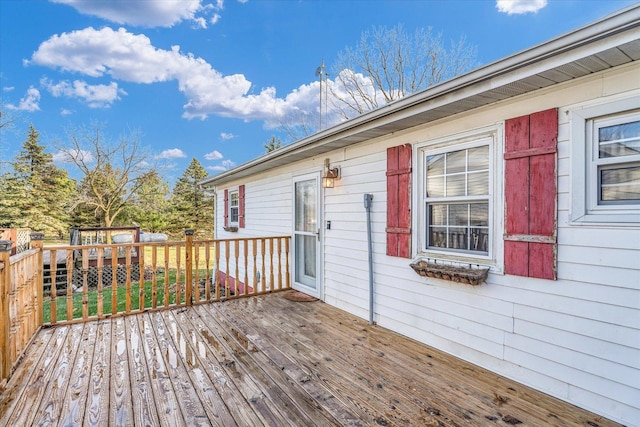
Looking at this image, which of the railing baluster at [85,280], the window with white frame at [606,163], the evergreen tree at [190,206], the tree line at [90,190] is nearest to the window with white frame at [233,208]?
the railing baluster at [85,280]

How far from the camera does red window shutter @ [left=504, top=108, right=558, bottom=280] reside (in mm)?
2281

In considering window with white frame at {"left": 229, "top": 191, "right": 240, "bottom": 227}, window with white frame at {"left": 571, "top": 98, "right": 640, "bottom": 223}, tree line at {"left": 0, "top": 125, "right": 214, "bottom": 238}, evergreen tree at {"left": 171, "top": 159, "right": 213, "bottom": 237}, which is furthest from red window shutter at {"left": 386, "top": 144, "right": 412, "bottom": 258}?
evergreen tree at {"left": 171, "top": 159, "right": 213, "bottom": 237}

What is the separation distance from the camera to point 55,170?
18688mm

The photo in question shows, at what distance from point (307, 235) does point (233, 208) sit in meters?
4.04

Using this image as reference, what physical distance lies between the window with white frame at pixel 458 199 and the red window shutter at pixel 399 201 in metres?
0.16

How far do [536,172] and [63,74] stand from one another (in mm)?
24070

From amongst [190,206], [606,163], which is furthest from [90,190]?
[606,163]

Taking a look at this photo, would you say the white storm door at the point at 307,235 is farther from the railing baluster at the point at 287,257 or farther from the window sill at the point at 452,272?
the window sill at the point at 452,272

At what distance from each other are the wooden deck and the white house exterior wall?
0.49ft

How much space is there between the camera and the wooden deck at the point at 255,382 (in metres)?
2.03

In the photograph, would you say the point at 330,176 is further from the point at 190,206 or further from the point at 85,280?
the point at 190,206

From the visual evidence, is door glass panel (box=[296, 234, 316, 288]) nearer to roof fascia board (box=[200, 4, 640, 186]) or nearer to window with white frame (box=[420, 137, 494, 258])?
window with white frame (box=[420, 137, 494, 258])

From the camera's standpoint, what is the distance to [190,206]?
20.7 meters

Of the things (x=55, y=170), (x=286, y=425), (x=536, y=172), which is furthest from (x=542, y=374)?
(x=55, y=170)
